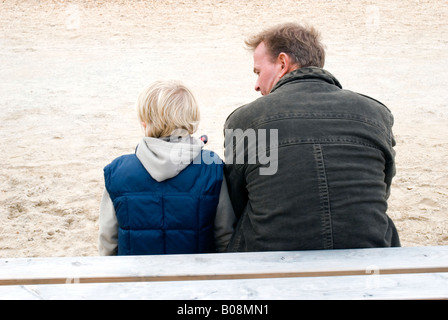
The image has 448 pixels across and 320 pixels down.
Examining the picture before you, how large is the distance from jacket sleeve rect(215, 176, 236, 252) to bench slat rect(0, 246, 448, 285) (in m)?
0.34

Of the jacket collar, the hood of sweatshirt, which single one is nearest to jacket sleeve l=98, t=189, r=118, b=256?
the hood of sweatshirt

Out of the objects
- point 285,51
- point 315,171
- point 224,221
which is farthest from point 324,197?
point 285,51

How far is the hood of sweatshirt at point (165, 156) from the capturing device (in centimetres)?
196

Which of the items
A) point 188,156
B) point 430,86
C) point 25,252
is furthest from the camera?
point 430,86

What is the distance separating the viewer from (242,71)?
737cm

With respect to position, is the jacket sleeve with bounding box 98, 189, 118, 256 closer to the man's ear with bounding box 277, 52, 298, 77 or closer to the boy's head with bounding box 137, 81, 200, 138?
the boy's head with bounding box 137, 81, 200, 138

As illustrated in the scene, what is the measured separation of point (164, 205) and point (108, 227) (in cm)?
32

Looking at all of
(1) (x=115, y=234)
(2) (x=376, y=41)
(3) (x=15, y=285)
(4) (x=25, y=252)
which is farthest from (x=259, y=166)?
(2) (x=376, y=41)

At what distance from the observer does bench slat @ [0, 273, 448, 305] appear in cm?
155

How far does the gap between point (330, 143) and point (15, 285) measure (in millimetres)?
1154

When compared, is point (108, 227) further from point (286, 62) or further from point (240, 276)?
point (286, 62)

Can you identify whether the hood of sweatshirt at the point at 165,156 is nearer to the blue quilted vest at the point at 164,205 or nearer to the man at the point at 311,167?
the blue quilted vest at the point at 164,205

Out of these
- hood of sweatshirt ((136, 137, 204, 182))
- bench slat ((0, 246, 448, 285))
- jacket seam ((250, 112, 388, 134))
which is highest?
jacket seam ((250, 112, 388, 134))

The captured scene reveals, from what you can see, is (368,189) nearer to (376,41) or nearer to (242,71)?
(242,71)
